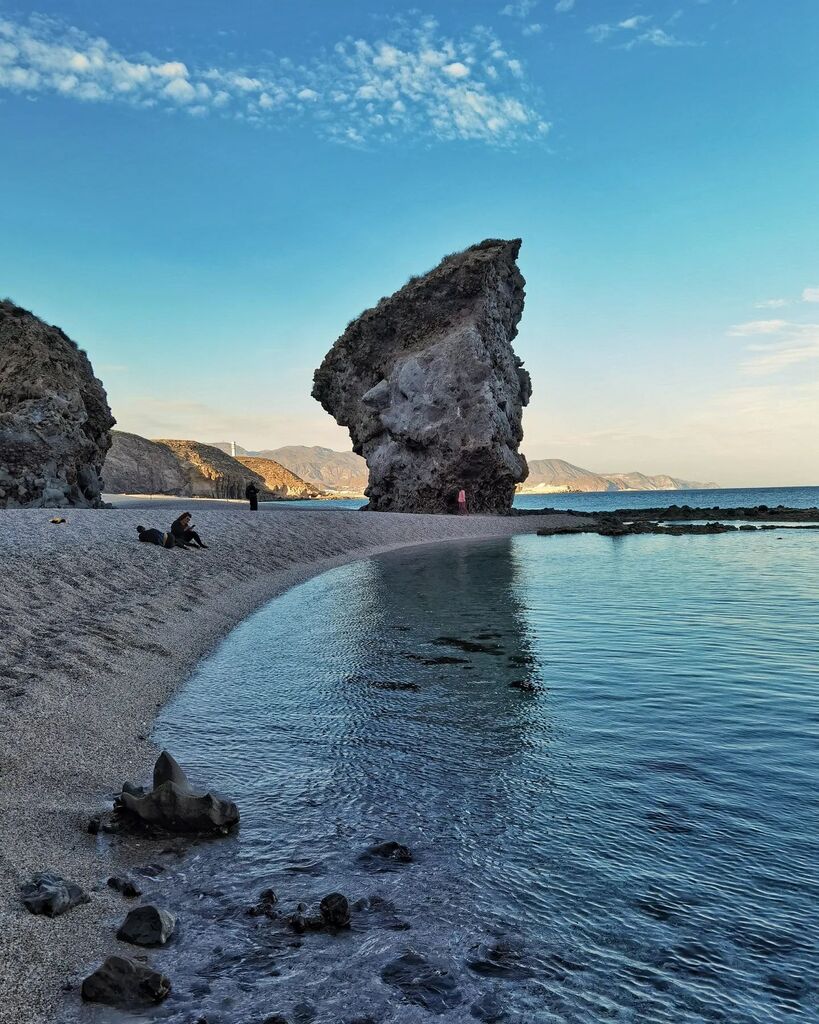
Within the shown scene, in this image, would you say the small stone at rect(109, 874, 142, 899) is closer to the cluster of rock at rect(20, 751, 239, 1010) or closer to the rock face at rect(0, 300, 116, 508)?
the cluster of rock at rect(20, 751, 239, 1010)

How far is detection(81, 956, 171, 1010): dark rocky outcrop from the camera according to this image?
299cm

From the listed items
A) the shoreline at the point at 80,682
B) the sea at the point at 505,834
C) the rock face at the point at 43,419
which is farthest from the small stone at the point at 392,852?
the rock face at the point at 43,419

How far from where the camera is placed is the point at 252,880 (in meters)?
4.13

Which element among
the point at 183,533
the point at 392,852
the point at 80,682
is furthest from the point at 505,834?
the point at 183,533

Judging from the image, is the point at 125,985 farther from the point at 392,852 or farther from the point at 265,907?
the point at 392,852

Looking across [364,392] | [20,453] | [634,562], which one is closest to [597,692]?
[634,562]

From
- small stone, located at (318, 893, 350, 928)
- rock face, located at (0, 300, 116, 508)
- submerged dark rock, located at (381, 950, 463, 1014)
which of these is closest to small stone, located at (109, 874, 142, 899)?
small stone, located at (318, 893, 350, 928)

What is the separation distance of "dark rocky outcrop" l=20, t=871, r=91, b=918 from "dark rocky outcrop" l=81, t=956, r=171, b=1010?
682mm

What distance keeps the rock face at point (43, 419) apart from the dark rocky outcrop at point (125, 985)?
93.3ft

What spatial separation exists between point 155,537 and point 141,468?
109m

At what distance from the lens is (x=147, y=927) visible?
138 inches

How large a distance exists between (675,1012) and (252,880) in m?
2.53

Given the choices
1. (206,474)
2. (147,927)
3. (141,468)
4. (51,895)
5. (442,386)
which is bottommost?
(147,927)

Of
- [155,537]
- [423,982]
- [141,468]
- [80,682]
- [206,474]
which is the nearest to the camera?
[423,982]
